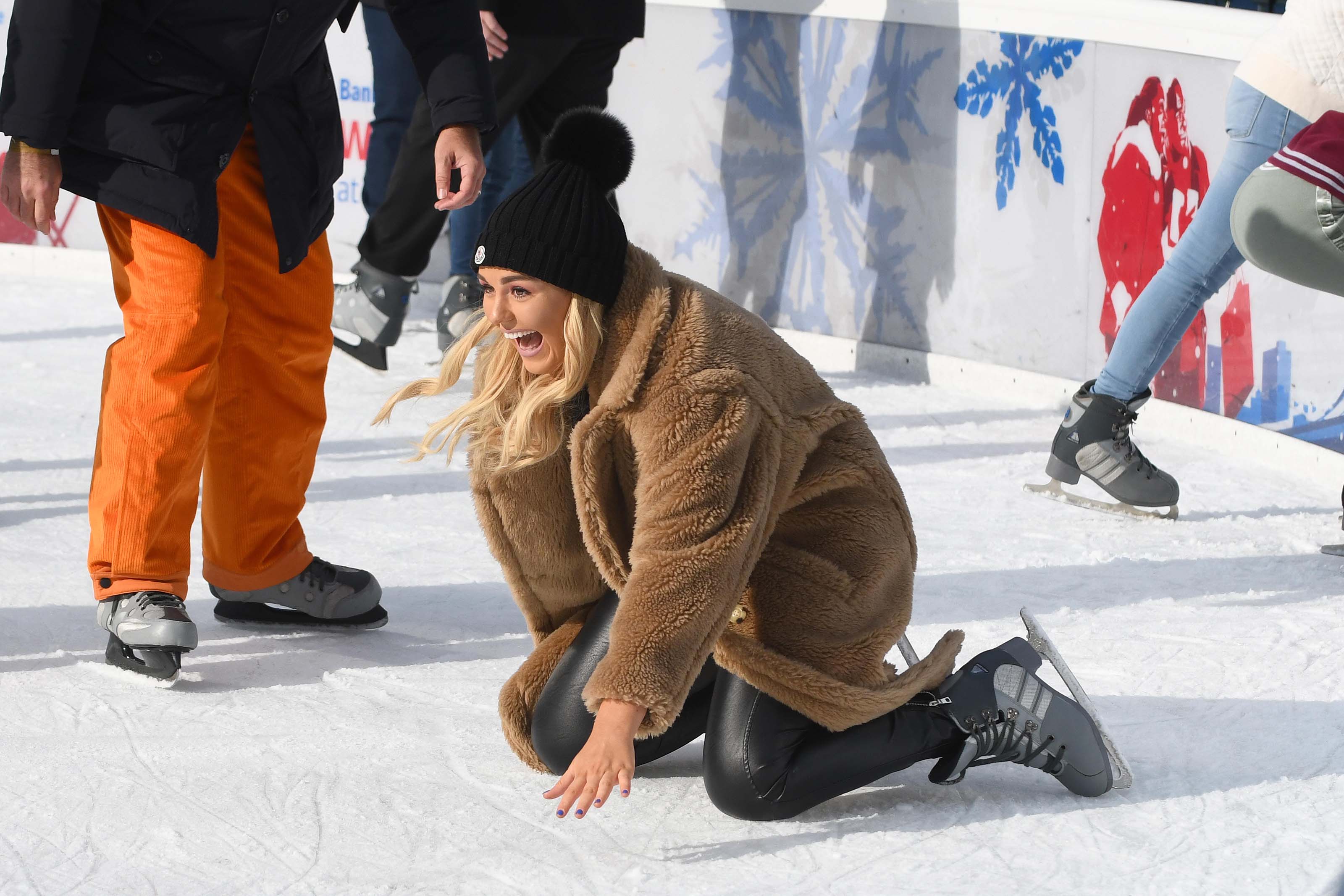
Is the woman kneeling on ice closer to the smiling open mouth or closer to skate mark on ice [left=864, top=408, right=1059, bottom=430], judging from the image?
the smiling open mouth

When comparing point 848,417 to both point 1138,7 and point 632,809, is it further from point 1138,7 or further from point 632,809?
point 1138,7

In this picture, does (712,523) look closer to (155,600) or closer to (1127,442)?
(155,600)

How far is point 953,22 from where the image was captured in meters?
4.81

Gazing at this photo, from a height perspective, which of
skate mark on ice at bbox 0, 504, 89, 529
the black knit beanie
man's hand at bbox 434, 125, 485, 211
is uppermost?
the black knit beanie

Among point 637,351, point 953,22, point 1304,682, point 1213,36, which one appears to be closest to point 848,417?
point 637,351

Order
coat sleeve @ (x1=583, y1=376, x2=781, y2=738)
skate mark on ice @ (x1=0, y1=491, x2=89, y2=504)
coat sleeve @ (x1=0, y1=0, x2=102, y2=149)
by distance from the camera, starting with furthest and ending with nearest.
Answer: skate mark on ice @ (x1=0, y1=491, x2=89, y2=504)
coat sleeve @ (x1=0, y1=0, x2=102, y2=149)
coat sleeve @ (x1=583, y1=376, x2=781, y2=738)

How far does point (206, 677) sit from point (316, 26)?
1082 millimetres

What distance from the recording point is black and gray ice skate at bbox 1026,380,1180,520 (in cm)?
369

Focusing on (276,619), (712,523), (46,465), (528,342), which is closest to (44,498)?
(46,465)

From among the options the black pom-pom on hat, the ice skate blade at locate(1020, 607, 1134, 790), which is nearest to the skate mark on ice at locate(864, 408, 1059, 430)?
the ice skate blade at locate(1020, 607, 1134, 790)

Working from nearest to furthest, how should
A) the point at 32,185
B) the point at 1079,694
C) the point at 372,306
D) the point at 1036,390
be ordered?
the point at 1079,694 → the point at 32,185 → the point at 372,306 → the point at 1036,390

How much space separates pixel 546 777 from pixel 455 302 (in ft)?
9.91

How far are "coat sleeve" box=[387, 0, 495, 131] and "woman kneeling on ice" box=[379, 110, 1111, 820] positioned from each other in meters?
0.67

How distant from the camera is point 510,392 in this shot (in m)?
2.20
